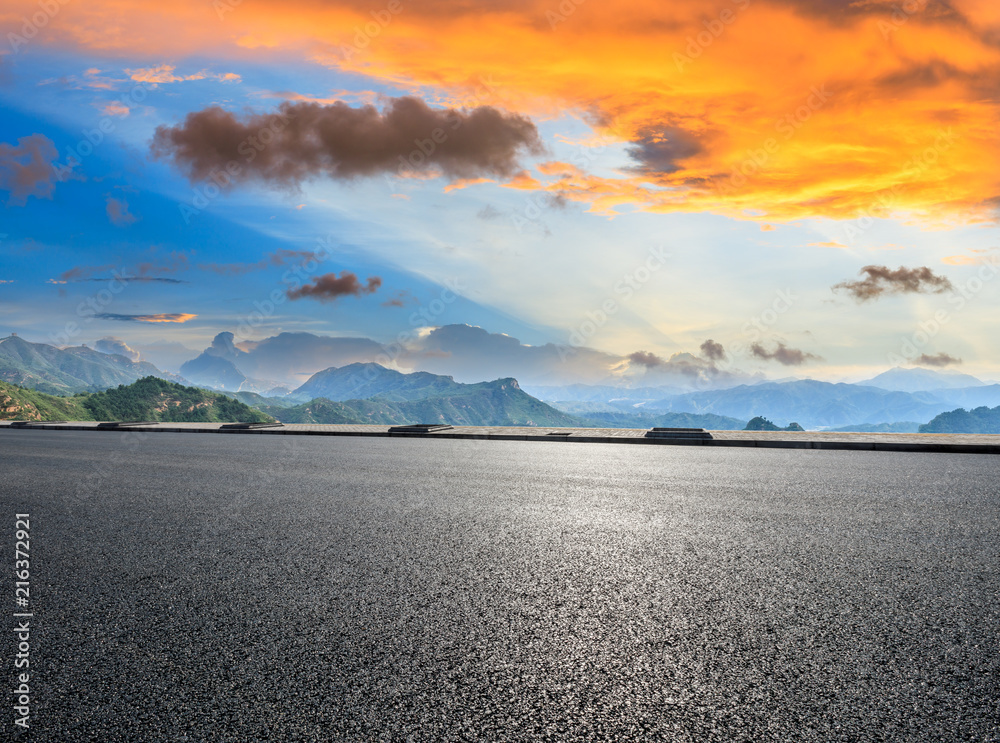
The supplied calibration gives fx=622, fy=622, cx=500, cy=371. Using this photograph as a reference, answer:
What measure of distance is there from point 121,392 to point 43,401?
81.2ft

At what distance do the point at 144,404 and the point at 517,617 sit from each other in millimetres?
124130

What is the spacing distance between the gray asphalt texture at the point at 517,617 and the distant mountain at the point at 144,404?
9229cm

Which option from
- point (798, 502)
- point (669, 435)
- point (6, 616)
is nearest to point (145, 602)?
point (6, 616)

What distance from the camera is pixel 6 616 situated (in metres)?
4.24

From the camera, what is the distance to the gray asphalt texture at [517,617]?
2.81 m

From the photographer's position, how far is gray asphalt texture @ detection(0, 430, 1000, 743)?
2811 millimetres

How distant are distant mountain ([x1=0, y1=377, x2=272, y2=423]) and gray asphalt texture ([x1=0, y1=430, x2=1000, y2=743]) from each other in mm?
92288

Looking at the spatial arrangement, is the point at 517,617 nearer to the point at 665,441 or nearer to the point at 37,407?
the point at 665,441

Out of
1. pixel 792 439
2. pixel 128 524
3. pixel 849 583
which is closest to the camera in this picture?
pixel 849 583

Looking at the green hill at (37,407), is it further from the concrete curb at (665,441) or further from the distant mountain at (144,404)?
the concrete curb at (665,441)

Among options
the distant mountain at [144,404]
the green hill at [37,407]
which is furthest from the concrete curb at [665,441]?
the distant mountain at [144,404]

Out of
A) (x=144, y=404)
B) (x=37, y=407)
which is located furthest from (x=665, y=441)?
(x=144, y=404)

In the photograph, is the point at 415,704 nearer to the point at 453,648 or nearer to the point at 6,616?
the point at 453,648

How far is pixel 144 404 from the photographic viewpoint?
111 metres
